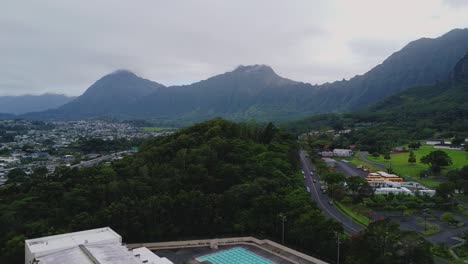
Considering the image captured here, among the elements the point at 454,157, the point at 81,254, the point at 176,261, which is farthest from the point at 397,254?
the point at 454,157

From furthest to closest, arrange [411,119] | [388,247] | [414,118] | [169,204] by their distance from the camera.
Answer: [414,118] < [411,119] < [169,204] < [388,247]

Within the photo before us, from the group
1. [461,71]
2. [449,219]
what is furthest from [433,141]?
[461,71]

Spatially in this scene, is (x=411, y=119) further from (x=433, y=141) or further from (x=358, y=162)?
(x=358, y=162)

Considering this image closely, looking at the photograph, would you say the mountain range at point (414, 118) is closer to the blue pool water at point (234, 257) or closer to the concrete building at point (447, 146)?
the concrete building at point (447, 146)

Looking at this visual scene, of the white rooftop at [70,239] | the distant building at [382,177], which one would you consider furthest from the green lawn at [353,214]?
the white rooftop at [70,239]

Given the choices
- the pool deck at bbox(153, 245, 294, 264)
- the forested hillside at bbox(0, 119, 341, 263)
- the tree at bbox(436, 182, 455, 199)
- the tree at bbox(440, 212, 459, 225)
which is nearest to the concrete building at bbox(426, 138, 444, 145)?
the tree at bbox(436, 182, 455, 199)

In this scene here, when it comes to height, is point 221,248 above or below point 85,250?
below

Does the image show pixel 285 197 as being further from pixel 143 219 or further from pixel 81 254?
pixel 81 254

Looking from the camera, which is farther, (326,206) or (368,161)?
(368,161)
